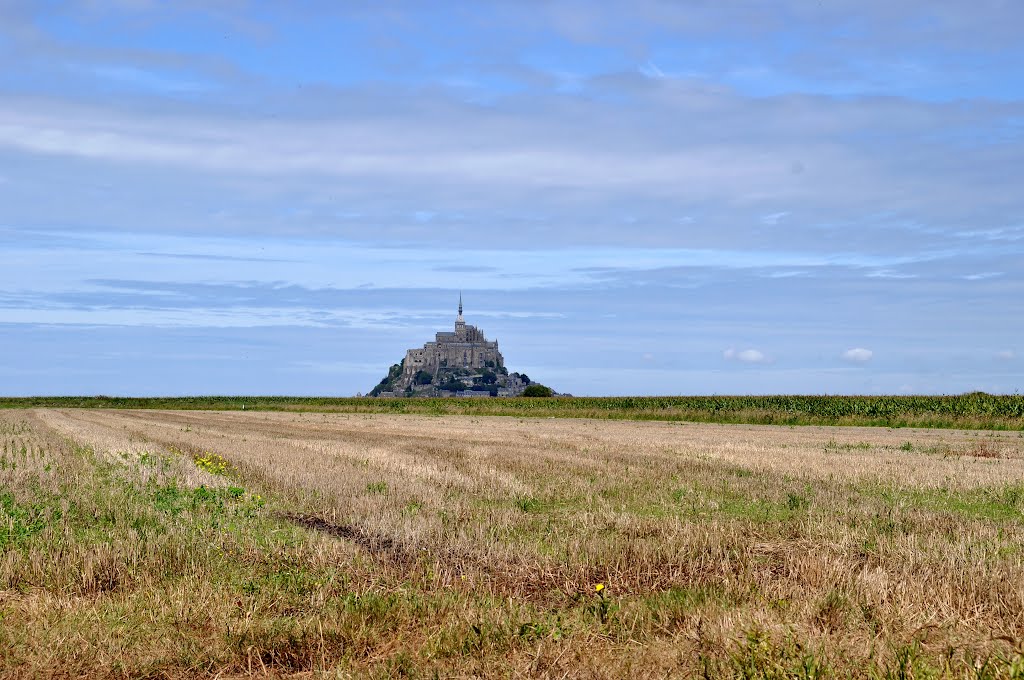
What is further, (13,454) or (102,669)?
(13,454)

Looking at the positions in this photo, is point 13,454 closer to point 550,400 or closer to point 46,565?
point 46,565

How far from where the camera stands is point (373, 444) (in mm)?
31672

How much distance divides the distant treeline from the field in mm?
41936

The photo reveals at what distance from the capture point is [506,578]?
9.97 m

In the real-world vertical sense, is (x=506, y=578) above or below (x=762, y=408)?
below

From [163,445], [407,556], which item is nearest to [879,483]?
[407,556]

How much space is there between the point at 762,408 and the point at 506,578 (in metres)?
62.9

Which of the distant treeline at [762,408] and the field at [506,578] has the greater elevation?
the distant treeline at [762,408]

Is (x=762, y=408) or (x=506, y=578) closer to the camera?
(x=506, y=578)

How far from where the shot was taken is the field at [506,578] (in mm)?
7648

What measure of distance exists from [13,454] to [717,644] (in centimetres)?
2456

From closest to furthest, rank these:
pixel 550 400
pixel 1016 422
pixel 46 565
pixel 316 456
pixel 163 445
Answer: pixel 46 565 → pixel 316 456 → pixel 163 445 → pixel 1016 422 → pixel 550 400

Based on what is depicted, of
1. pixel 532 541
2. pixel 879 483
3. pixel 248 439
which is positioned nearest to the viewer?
pixel 532 541

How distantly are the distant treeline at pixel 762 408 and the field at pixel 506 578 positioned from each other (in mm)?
41936
